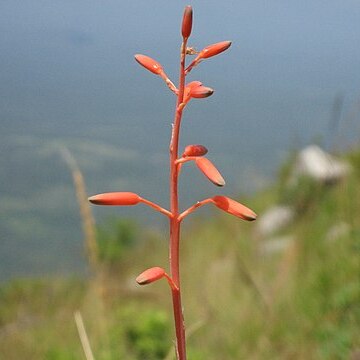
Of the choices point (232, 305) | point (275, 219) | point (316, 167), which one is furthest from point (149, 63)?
point (316, 167)

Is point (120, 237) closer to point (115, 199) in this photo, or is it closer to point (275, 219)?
point (275, 219)

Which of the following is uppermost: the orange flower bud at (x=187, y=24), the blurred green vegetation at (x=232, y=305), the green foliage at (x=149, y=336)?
the orange flower bud at (x=187, y=24)

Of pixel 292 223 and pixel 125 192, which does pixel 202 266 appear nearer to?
pixel 292 223

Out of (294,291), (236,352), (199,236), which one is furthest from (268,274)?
(199,236)

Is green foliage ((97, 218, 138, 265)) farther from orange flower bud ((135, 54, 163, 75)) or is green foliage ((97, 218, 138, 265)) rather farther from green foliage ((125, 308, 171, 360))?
orange flower bud ((135, 54, 163, 75))

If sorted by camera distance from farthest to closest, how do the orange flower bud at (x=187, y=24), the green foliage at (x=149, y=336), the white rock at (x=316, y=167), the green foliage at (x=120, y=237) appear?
1. the green foliage at (x=120, y=237)
2. the white rock at (x=316, y=167)
3. the green foliage at (x=149, y=336)
4. the orange flower bud at (x=187, y=24)

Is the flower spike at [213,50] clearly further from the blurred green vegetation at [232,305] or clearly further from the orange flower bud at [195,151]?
the blurred green vegetation at [232,305]

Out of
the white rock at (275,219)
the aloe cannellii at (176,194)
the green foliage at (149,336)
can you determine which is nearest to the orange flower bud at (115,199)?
the aloe cannellii at (176,194)
